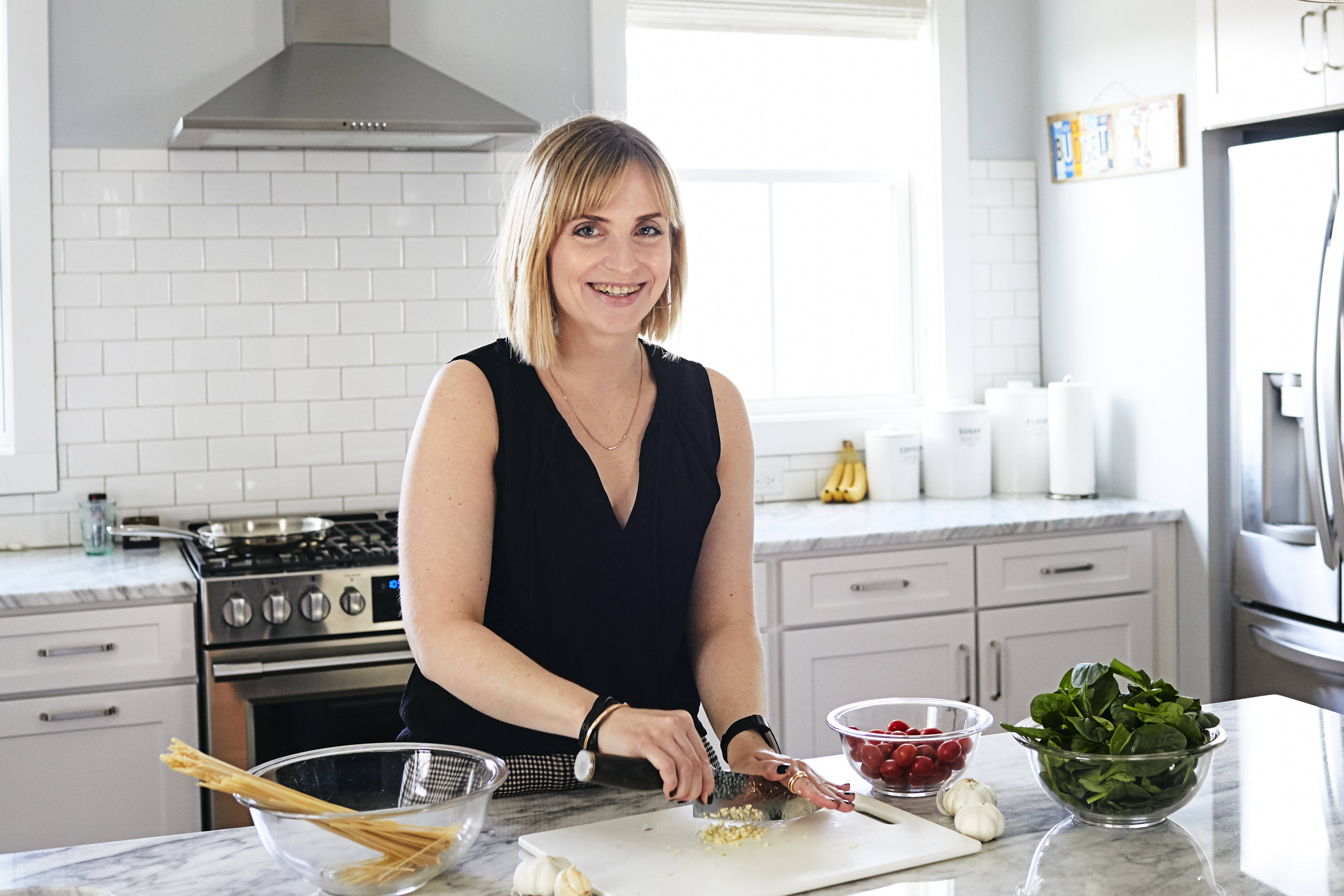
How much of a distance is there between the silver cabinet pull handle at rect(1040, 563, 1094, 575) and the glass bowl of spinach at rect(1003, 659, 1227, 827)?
7.12 ft

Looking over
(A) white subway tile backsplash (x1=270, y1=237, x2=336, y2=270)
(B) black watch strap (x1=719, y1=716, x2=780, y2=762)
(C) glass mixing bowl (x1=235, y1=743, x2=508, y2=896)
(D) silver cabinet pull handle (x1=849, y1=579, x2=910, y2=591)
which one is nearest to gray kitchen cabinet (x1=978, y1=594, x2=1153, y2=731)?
(D) silver cabinet pull handle (x1=849, y1=579, x2=910, y2=591)

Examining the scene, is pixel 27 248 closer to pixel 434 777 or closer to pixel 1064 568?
Answer: pixel 434 777

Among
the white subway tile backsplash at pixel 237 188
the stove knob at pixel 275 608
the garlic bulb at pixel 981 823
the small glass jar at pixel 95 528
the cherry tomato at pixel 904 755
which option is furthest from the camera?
the white subway tile backsplash at pixel 237 188

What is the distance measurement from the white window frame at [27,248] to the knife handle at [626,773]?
2.53 m

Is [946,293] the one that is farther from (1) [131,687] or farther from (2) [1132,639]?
(1) [131,687]

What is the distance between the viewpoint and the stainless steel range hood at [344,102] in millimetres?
3141

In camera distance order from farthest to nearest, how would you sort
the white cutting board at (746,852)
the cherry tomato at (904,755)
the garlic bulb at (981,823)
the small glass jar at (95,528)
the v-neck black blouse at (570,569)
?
the small glass jar at (95,528) → the v-neck black blouse at (570,569) → the cherry tomato at (904,755) → the garlic bulb at (981,823) → the white cutting board at (746,852)

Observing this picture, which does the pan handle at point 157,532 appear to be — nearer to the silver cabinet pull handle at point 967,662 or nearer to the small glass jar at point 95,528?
the small glass jar at point 95,528

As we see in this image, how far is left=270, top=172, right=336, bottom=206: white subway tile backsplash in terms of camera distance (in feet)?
11.8

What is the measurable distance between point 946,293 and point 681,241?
2442mm

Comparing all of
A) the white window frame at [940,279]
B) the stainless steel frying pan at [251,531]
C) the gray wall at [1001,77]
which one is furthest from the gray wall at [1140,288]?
the stainless steel frying pan at [251,531]

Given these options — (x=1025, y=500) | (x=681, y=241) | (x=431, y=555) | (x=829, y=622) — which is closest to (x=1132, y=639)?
(x=1025, y=500)

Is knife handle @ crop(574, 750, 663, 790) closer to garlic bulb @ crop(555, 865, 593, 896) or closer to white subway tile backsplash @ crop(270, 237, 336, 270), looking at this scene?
garlic bulb @ crop(555, 865, 593, 896)

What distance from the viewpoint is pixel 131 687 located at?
2900mm
